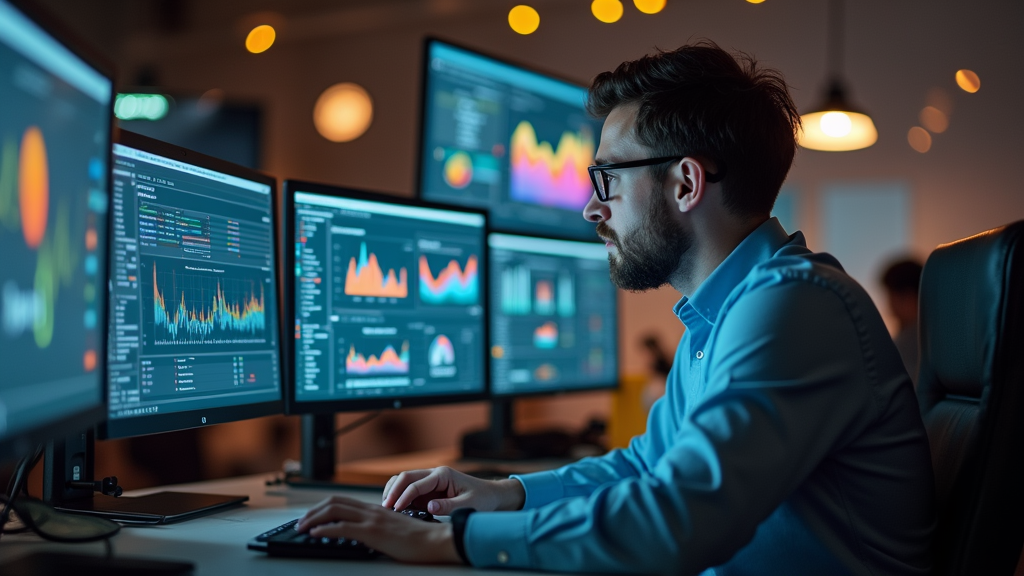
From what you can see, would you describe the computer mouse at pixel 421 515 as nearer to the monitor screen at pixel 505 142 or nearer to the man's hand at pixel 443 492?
the man's hand at pixel 443 492

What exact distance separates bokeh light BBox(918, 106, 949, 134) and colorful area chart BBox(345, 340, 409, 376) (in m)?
4.09

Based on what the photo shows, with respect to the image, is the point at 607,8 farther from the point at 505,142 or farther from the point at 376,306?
the point at 376,306

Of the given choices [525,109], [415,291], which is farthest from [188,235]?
[525,109]

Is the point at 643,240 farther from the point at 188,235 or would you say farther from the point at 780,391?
the point at 188,235

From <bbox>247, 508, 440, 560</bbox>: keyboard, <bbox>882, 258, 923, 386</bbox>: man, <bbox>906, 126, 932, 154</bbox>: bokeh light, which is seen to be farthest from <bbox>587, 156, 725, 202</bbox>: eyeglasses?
<bbox>906, 126, 932, 154</bbox>: bokeh light

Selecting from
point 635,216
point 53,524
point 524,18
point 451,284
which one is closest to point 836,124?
point 451,284

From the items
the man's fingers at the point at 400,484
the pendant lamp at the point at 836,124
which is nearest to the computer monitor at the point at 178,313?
the man's fingers at the point at 400,484

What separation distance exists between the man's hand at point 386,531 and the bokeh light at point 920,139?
4.63m

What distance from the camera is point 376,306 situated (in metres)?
1.70

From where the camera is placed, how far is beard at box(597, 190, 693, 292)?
1.41m

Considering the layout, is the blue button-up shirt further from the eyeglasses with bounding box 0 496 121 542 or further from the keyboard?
the eyeglasses with bounding box 0 496 121 542

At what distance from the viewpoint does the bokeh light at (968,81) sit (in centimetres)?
466

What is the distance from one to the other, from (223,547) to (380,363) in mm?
647

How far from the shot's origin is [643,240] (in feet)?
4.73
